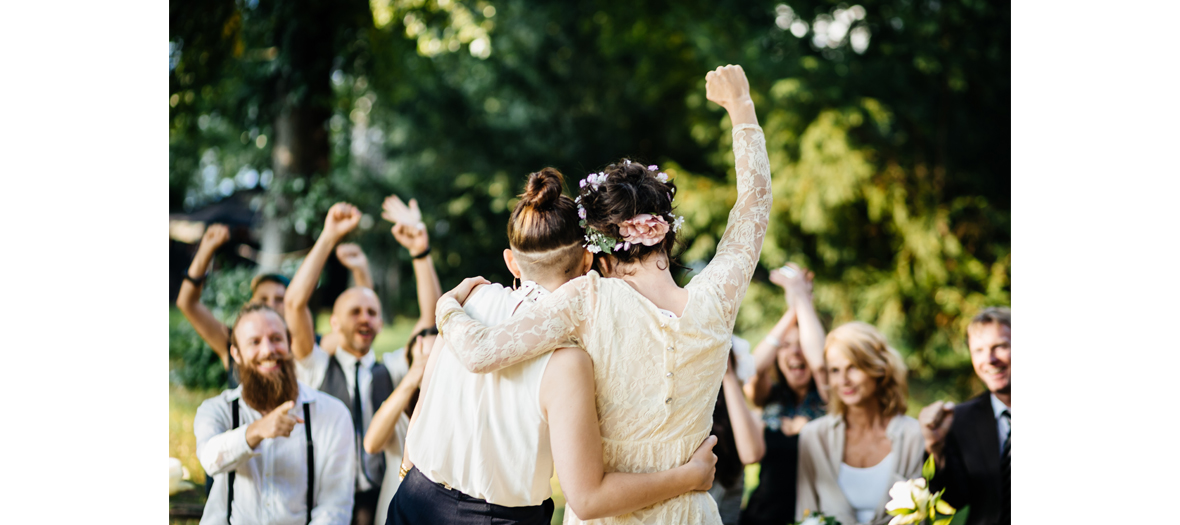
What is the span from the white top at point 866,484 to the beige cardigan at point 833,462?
18 millimetres

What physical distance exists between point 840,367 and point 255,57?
635cm

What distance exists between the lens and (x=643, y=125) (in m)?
10.1

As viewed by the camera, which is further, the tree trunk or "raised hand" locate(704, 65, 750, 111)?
the tree trunk

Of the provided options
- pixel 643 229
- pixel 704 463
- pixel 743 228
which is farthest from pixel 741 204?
pixel 704 463

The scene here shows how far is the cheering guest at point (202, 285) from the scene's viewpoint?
317 centimetres

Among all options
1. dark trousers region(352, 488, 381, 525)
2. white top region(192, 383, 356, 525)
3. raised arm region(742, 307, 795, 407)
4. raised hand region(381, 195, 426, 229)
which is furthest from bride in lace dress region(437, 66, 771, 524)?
dark trousers region(352, 488, 381, 525)

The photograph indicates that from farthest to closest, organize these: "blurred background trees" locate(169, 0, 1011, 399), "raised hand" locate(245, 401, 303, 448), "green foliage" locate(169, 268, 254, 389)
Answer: "blurred background trees" locate(169, 0, 1011, 399), "green foliage" locate(169, 268, 254, 389), "raised hand" locate(245, 401, 303, 448)

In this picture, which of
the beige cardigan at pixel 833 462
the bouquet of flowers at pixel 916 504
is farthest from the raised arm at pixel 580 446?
the beige cardigan at pixel 833 462

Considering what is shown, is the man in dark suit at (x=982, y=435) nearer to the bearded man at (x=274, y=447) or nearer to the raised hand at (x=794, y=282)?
the raised hand at (x=794, y=282)

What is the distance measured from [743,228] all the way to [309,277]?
84.2 inches

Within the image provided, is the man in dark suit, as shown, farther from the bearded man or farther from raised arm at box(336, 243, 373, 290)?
raised arm at box(336, 243, 373, 290)

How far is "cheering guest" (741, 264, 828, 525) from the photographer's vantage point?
335 cm

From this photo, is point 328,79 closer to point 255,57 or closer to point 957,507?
point 255,57
